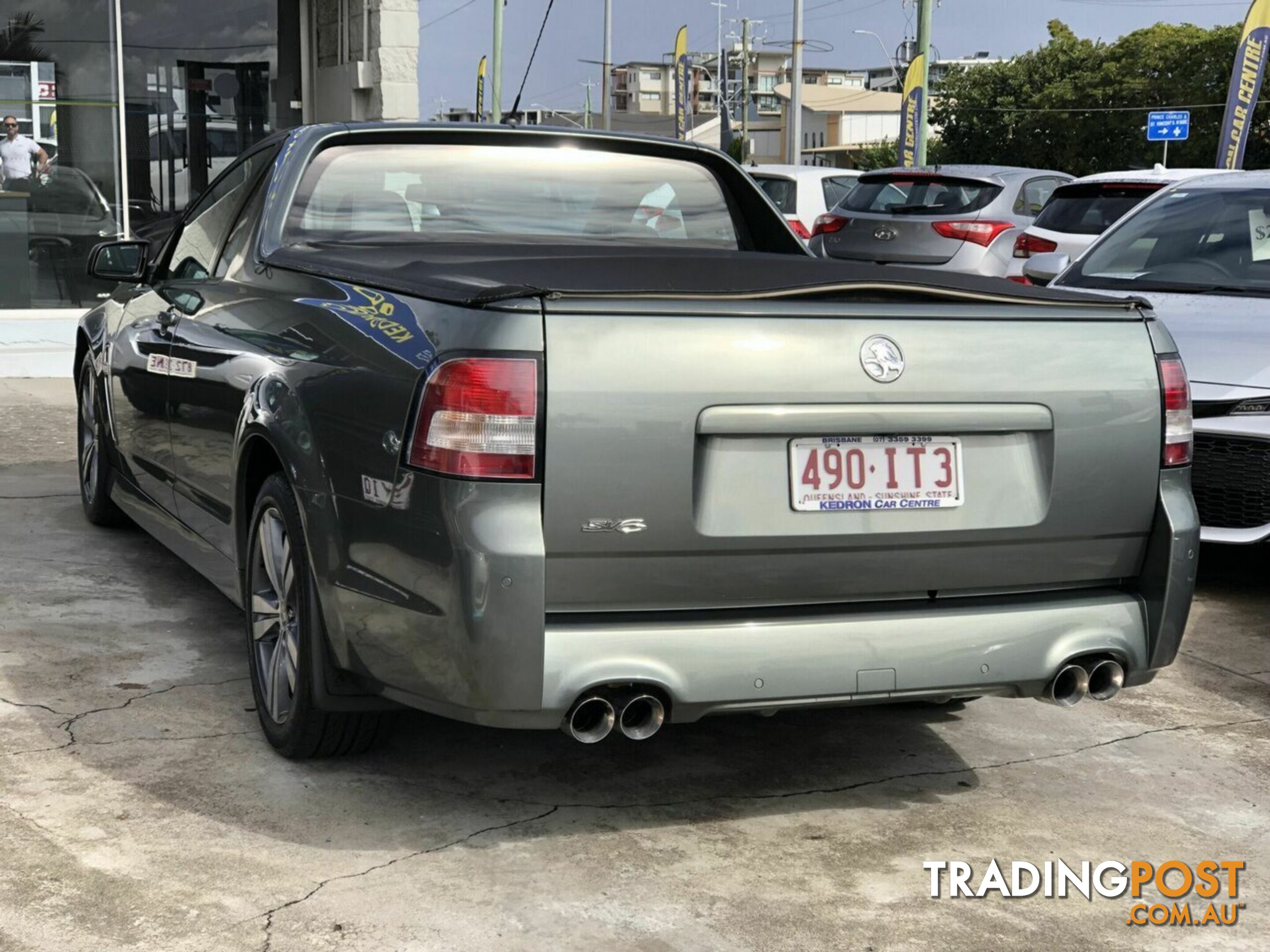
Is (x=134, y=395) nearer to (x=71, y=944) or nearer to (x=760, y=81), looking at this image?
(x=71, y=944)

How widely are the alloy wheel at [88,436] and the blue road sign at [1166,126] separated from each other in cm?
4291

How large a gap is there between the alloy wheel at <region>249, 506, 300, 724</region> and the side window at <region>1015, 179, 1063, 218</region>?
12.2 metres

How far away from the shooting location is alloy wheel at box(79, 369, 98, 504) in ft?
21.9

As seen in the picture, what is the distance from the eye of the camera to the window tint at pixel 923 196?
15.1 m

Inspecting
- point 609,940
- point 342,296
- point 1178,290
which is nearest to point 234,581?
point 342,296

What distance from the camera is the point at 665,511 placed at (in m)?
3.34

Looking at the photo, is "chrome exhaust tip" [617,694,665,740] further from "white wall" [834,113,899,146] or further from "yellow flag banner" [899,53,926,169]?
"white wall" [834,113,899,146]

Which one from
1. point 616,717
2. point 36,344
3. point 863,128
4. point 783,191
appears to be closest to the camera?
point 616,717

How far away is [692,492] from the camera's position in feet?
11.0

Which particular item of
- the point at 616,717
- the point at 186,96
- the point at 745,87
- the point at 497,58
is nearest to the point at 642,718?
the point at 616,717

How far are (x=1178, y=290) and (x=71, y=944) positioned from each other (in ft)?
18.3

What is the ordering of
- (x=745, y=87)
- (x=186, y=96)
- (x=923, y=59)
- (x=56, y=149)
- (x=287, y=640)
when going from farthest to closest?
(x=745, y=87) < (x=923, y=59) < (x=186, y=96) < (x=56, y=149) < (x=287, y=640)

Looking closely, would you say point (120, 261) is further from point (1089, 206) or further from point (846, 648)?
point (1089, 206)

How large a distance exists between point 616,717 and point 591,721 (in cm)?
6
